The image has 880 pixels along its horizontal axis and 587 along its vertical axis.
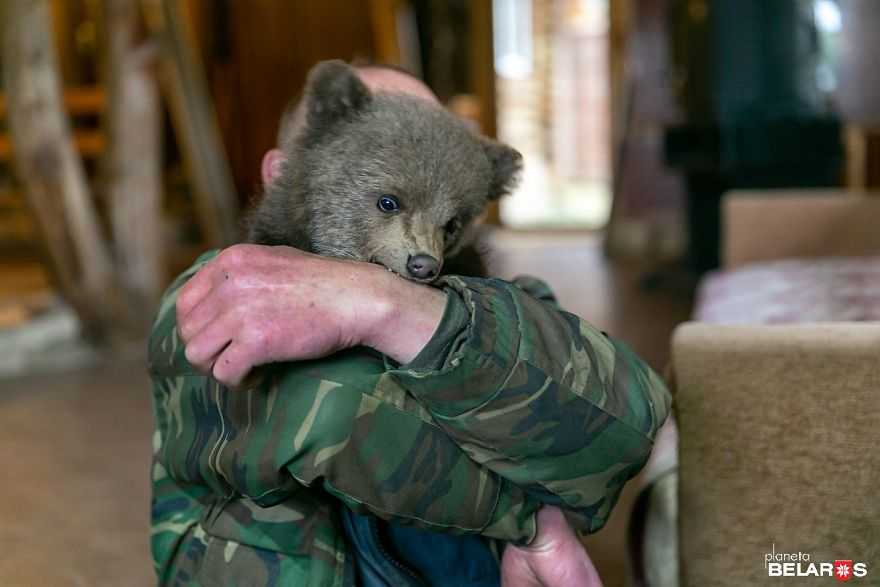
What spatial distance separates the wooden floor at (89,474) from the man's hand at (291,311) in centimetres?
73

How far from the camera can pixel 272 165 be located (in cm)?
138

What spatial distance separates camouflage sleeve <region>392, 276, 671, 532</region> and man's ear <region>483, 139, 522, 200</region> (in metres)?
0.32

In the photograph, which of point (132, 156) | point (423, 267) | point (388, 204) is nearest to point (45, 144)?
point (132, 156)

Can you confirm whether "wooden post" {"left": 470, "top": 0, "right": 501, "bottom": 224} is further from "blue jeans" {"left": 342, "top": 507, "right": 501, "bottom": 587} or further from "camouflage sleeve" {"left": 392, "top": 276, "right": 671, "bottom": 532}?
"camouflage sleeve" {"left": 392, "top": 276, "right": 671, "bottom": 532}

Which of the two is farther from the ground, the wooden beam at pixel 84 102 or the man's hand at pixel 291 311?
the man's hand at pixel 291 311

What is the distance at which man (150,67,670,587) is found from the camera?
985mm

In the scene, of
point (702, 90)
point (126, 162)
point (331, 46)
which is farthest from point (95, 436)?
point (331, 46)

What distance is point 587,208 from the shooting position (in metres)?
10.1

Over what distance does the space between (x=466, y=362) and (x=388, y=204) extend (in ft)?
0.95

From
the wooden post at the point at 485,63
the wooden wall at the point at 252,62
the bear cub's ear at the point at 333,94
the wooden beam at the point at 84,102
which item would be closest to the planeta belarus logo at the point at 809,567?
the bear cub's ear at the point at 333,94

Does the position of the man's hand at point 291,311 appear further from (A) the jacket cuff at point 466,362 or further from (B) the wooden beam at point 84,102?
(B) the wooden beam at point 84,102

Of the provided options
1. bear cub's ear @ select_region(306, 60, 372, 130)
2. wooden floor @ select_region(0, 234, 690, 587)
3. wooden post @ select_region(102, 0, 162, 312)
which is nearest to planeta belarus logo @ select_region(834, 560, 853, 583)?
wooden floor @ select_region(0, 234, 690, 587)

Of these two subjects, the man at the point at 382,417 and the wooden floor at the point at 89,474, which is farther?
the wooden floor at the point at 89,474

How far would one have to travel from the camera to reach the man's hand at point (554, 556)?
1173mm
